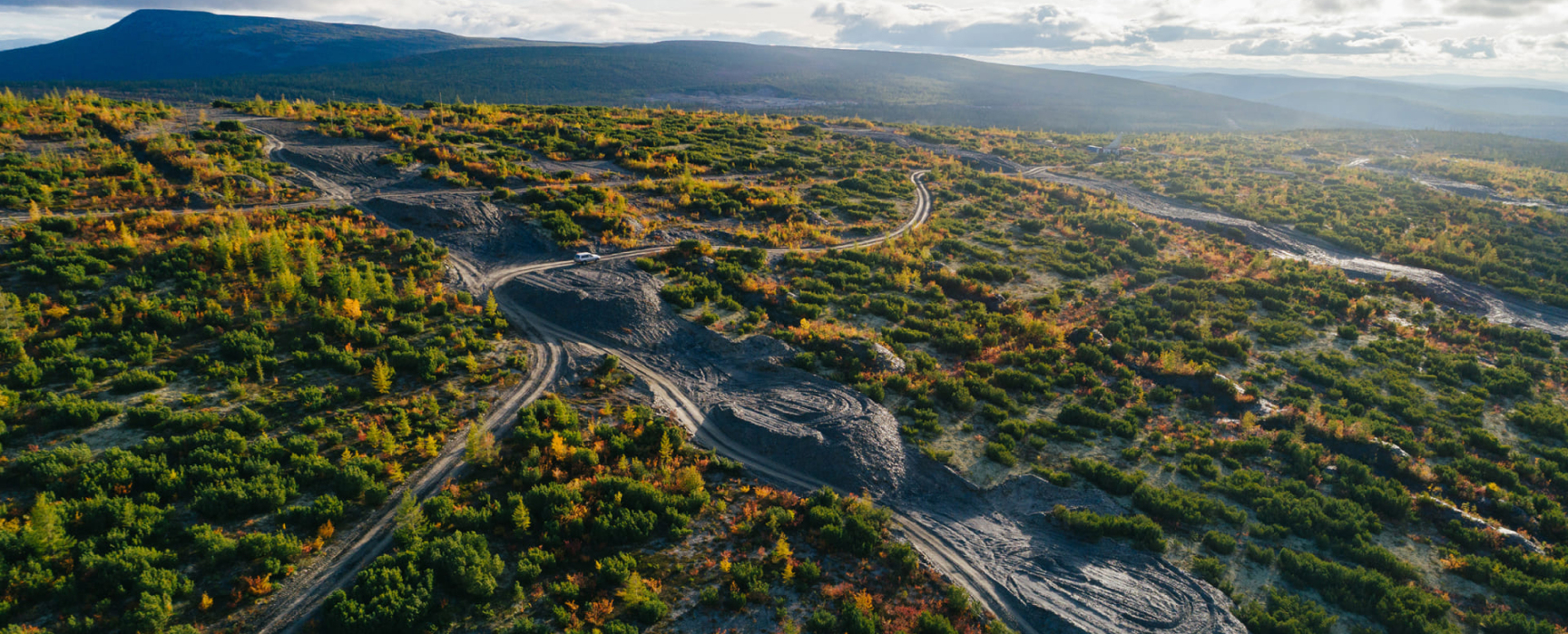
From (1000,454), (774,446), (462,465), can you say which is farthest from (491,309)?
(1000,454)

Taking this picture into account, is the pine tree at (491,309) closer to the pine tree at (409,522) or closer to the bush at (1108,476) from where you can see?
the pine tree at (409,522)

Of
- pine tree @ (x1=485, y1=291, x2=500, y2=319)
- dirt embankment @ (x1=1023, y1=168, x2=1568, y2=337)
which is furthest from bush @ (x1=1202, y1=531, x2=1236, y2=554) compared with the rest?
dirt embankment @ (x1=1023, y1=168, x2=1568, y2=337)

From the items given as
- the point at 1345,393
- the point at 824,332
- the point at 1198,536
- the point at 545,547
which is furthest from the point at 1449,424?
the point at 545,547

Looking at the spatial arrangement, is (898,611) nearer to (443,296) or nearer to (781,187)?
(443,296)

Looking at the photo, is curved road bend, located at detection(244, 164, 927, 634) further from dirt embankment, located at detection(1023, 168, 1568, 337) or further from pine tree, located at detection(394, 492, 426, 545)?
dirt embankment, located at detection(1023, 168, 1568, 337)

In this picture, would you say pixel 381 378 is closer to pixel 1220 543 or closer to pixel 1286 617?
pixel 1220 543

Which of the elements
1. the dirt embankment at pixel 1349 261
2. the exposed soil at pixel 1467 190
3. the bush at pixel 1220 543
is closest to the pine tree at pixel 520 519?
the bush at pixel 1220 543
